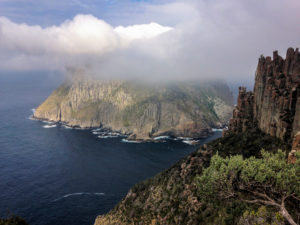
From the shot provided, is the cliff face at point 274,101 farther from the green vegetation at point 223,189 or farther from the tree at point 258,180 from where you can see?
the tree at point 258,180

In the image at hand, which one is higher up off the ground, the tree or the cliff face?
the cliff face

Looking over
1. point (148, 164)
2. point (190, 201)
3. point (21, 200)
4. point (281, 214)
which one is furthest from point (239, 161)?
point (148, 164)

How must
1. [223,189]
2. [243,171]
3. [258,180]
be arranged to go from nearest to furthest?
[258,180], [243,171], [223,189]

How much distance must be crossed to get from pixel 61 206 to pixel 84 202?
42.9 feet

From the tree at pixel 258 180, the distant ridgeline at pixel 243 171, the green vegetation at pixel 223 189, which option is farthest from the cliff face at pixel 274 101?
the tree at pixel 258 180

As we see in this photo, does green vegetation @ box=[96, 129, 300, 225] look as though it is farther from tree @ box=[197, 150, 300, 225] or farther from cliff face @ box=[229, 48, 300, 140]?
cliff face @ box=[229, 48, 300, 140]

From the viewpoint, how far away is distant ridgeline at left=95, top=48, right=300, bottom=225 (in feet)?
123

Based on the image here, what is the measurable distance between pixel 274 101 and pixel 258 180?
195 feet

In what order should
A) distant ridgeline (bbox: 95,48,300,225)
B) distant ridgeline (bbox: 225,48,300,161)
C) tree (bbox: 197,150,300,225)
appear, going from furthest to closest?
distant ridgeline (bbox: 225,48,300,161) → distant ridgeline (bbox: 95,48,300,225) → tree (bbox: 197,150,300,225)

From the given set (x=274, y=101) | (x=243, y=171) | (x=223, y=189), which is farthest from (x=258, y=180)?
(x=274, y=101)

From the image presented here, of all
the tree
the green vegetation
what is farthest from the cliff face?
the tree

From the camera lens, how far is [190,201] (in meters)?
72.4

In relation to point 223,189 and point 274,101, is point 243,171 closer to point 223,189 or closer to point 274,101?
point 223,189

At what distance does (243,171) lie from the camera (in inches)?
1489
